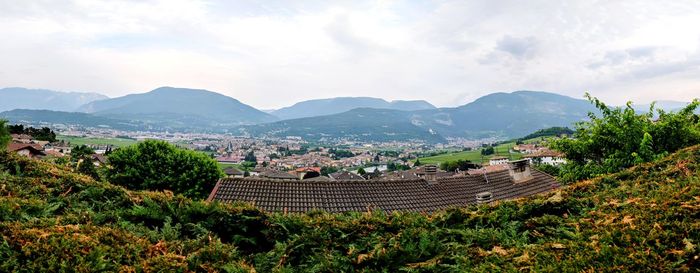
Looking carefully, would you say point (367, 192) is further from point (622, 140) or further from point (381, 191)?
point (622, 140)

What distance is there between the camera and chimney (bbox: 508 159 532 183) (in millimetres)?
16453

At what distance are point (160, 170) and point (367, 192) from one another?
1482cm

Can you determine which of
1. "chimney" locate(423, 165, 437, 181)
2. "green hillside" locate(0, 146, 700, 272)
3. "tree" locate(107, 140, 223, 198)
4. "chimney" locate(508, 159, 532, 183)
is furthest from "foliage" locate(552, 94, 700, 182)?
"tree" locate(107, 140, 223, 198)

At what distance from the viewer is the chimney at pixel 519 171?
16.5m

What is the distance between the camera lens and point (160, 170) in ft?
77.4

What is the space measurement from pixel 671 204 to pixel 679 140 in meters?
12.9

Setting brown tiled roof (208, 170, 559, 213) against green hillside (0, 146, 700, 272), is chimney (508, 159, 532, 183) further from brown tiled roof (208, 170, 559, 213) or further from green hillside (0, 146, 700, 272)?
green hillside (0, 146, 700, 272)

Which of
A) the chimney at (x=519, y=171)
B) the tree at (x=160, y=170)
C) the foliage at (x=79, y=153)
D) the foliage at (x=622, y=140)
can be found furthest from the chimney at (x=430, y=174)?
the foliage at (x=79, y=153)

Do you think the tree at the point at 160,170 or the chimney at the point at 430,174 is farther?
the tree at the point at 160,170

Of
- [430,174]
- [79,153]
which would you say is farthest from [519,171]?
[79,153]

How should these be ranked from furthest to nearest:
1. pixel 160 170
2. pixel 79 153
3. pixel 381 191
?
1. pixel 79 153
2. pixel 160 170
3. pixel 381 191

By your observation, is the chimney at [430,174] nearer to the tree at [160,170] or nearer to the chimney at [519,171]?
the chimney at [519,171]

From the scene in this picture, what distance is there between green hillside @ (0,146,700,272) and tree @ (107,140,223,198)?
19.6 metres

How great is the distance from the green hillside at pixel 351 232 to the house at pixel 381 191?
805 centimetres
